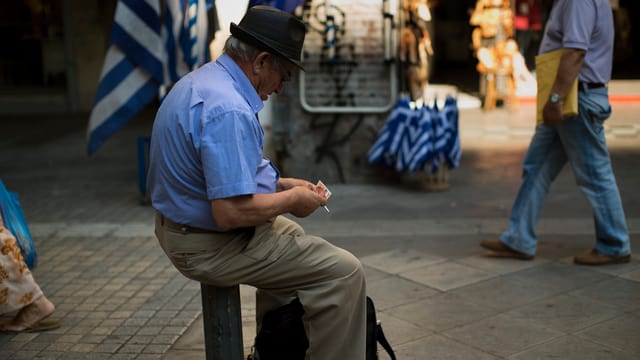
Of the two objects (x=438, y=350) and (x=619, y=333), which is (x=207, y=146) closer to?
(x=438, y=350)

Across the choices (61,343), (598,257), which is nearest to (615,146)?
(598,257)

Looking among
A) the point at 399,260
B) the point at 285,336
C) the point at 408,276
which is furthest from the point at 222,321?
the point at 399,260

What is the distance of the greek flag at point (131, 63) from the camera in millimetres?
6863

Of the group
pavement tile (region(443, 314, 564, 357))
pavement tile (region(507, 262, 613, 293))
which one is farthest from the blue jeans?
pavement tile (region(443, 314, 564, 357))

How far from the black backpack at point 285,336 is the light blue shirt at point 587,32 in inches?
93.3

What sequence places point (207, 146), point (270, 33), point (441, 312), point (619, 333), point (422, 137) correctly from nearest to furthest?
point (207, 146)
point (270, 33)
point (619, 333)
point (441, 312)
point (422, 137)

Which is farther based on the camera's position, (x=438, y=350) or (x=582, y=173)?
(x=582, y=173)

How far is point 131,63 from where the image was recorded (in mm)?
6926

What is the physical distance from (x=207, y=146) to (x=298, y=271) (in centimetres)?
61

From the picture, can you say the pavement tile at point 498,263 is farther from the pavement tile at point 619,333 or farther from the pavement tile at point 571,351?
the pavement tile at point 571,351

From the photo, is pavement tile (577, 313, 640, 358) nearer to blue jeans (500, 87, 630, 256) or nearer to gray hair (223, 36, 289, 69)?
blue jeans (500, 87, 630, 256)

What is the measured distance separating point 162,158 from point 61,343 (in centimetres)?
175

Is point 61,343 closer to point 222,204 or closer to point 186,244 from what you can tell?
point 186,244

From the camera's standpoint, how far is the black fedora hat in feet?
9.76
